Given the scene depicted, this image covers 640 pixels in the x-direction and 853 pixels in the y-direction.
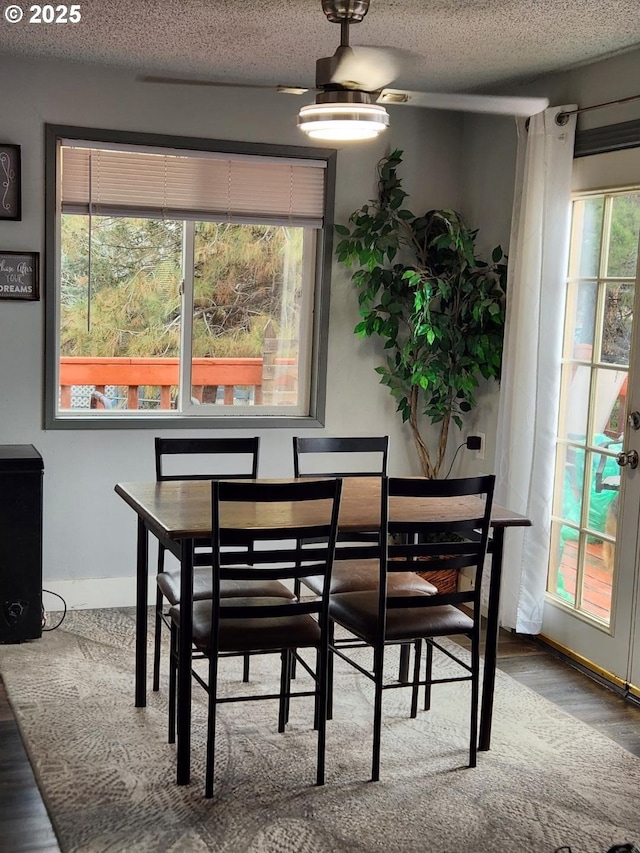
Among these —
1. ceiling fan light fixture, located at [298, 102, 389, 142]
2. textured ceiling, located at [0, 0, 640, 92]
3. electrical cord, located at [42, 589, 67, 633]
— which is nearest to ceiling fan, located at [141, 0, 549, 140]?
ceiling fan light fixture, located at [298, 102, 389, 142]

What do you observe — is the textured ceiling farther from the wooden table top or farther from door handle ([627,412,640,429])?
the wooden table top

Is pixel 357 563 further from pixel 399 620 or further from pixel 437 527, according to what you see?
pixel 437 527

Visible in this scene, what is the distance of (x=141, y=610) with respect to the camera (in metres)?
3.59

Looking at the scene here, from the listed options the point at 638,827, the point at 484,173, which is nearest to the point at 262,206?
the point at 484,173

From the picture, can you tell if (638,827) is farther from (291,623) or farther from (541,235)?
(541,235)

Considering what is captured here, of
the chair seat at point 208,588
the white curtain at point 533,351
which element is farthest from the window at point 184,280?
the chair seat at point 208,588

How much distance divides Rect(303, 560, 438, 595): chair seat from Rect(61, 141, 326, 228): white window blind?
6.61 feet

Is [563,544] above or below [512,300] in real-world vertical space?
below

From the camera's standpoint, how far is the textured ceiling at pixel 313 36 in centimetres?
353

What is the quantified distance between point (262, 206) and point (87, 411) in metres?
1.34

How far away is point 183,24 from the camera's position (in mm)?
3799

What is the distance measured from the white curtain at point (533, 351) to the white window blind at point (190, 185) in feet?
3.67

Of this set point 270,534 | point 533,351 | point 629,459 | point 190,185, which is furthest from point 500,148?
point 270,534

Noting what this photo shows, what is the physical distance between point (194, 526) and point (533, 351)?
6.68 ft
